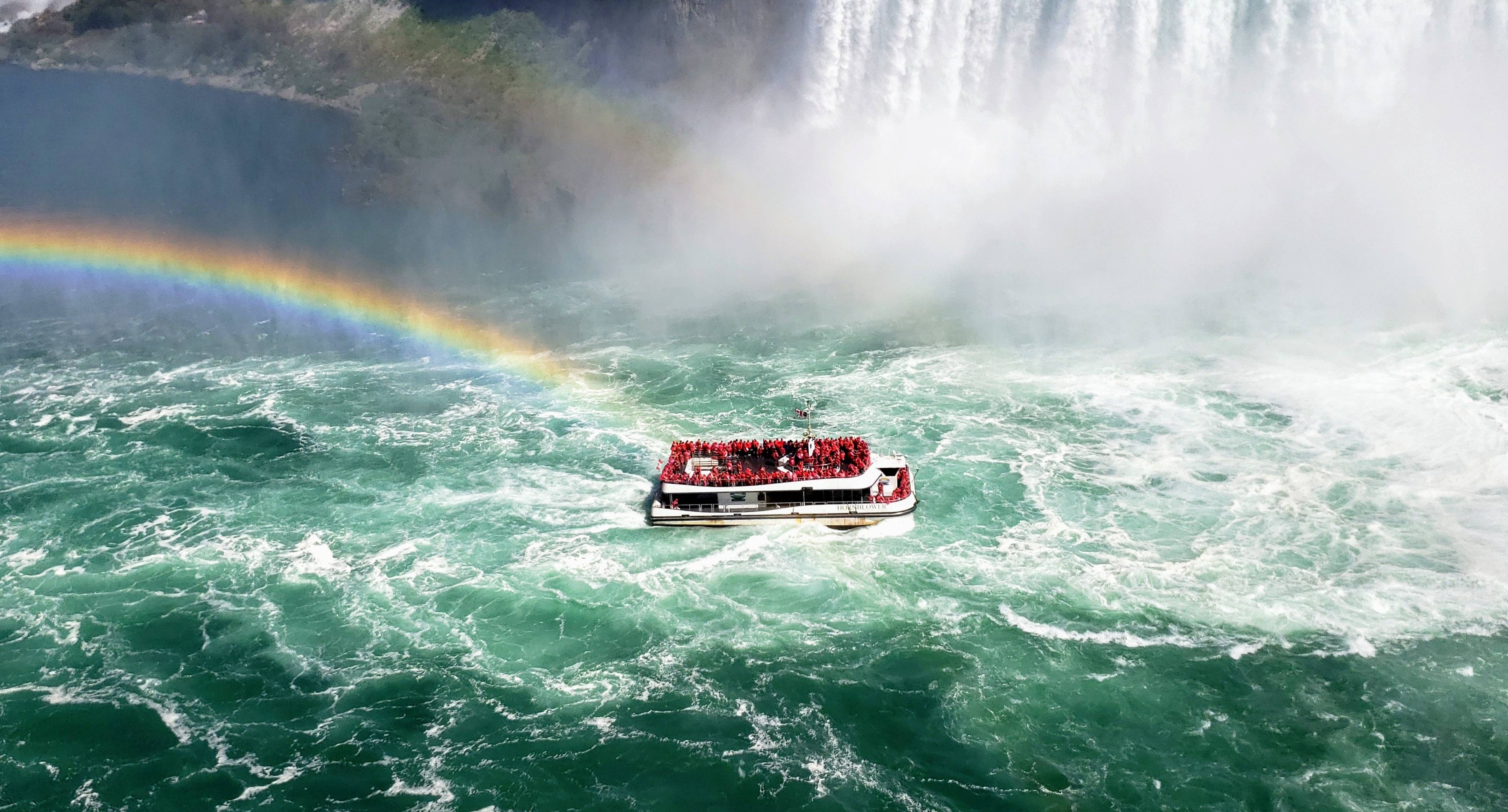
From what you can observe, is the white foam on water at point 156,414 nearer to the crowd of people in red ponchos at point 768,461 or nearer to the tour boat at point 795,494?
the crowd of people in red ponchos at point 768,461

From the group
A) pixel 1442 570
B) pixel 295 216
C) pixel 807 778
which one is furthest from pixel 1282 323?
pixel 295 216

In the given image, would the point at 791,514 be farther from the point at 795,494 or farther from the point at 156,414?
the point at 156,414

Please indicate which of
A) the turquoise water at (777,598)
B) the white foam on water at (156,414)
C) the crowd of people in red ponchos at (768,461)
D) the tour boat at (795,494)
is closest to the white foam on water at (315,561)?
the turquoise water at (777,598)

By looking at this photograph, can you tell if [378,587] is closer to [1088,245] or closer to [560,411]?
[560,411]

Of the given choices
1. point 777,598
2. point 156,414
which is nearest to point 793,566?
point 777,598

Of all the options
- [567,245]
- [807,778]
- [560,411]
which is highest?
[567,245]
